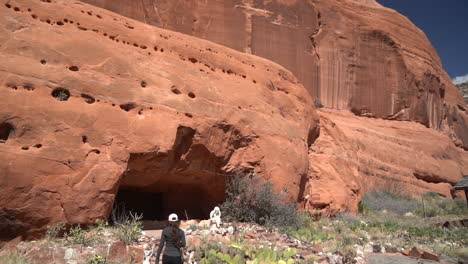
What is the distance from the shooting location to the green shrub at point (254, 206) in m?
10.2

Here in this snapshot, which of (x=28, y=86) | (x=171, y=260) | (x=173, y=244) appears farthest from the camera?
(x=28, y=86)

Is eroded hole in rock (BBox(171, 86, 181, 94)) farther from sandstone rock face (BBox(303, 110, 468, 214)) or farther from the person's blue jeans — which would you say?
sandstone rock face (BBox(303, 110, 468, 214))

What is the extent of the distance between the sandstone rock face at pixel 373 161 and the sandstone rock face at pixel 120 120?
1810 millimetres

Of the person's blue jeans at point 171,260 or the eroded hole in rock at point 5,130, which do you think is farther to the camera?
the eroded hole in rock at point 5,130

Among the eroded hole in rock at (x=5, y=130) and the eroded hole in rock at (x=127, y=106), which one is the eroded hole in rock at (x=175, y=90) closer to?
the eroded hole in rock at (x=127, y=106)

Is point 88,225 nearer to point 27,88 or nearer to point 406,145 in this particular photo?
point 27,88

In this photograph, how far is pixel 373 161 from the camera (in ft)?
66.4

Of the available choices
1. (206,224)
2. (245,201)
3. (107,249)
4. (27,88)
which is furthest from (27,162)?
(245,201)

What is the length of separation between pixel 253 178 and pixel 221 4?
12473mm

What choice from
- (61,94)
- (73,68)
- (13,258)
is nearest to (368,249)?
(13,258)

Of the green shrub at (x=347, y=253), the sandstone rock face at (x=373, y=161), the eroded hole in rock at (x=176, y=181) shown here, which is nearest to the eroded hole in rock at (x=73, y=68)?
the eroded hole in rock at (x=176, y=181)

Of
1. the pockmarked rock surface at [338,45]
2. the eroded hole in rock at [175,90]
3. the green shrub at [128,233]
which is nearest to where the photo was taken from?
the green shrub at [128,233]

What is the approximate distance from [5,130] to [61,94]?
1255mm

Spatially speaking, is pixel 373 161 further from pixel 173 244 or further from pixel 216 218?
pixel 173 244
